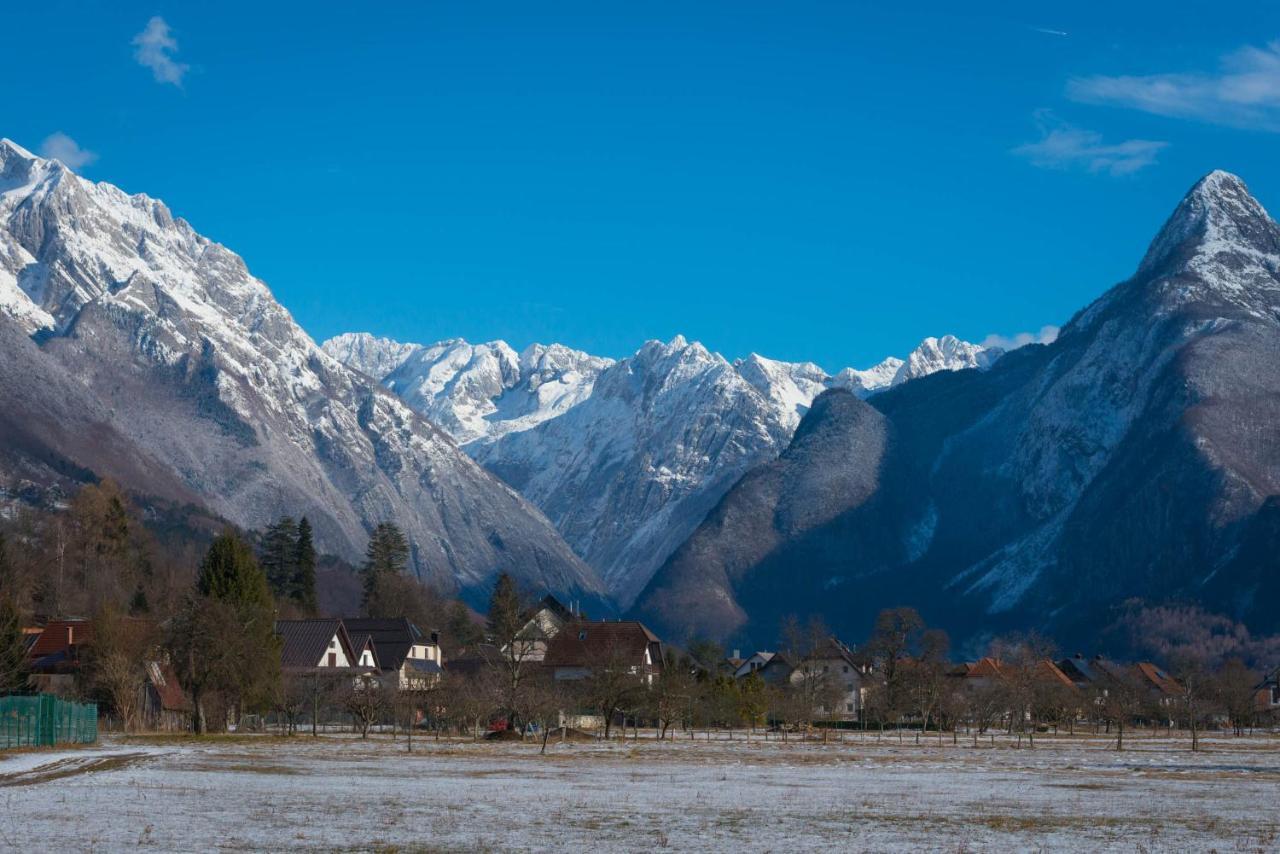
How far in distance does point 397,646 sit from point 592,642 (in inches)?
656

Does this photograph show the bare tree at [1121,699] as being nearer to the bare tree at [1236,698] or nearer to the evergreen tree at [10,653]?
the bare tree at [1236,698]

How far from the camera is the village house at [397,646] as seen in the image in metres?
144

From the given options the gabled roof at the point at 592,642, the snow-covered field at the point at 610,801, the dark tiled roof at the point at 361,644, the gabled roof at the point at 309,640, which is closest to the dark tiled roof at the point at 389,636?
the dark tiled roof at the point at 361,644

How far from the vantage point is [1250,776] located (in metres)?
68.3

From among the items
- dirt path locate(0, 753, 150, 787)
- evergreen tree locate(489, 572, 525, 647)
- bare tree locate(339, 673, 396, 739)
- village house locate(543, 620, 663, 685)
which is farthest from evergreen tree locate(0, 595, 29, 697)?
village house locate(543, 620, 663, 685)

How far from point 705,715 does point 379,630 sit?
33.2 m

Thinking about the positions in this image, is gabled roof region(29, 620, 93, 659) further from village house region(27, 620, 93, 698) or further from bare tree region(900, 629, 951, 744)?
bare tree region(900, 629, 951, 744)

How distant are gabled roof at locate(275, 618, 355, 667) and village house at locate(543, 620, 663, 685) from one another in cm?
1797

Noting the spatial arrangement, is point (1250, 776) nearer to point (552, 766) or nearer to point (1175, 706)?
point (552, 766)

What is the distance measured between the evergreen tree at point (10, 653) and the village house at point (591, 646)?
167ft

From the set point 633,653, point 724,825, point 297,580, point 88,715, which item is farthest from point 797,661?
point 724,825

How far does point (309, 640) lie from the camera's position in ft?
435

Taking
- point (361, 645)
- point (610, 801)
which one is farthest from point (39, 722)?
point (361, 645)

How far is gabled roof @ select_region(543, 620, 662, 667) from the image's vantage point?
14375cm
